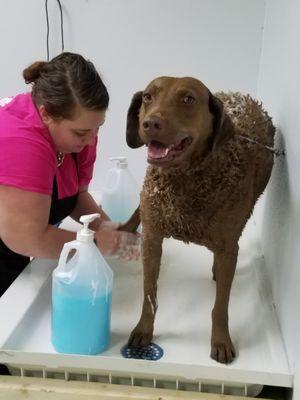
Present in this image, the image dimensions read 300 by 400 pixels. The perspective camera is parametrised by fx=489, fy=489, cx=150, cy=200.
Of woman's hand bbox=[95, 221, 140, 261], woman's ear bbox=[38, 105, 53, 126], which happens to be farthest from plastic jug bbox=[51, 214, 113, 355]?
woman's ear bbox=[38, 105, 53, 126]

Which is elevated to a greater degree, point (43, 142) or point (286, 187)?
point (43, 142)

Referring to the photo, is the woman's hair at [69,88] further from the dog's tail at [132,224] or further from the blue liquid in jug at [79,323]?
the blue liquid in jug at [79,323]

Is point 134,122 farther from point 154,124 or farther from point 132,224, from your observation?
point 132,224

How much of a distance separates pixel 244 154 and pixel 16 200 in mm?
530

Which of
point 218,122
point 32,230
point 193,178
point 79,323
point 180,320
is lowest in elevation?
point 180,320

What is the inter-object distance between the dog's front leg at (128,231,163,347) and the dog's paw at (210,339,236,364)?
144 mm

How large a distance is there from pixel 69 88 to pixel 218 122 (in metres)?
0.38

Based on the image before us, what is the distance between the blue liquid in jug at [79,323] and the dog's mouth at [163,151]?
12.0 inches

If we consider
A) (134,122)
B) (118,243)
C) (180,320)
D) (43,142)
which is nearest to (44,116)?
(43,142)

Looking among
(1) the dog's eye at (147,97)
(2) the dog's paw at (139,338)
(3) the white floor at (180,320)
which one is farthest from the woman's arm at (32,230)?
(1) the dog's eye at (147,97)

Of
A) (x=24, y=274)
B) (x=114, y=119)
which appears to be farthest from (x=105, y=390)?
(x=114, y=119)

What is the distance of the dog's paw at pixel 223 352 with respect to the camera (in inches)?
40.1

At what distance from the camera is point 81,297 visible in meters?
0.98

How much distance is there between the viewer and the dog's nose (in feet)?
2.93
